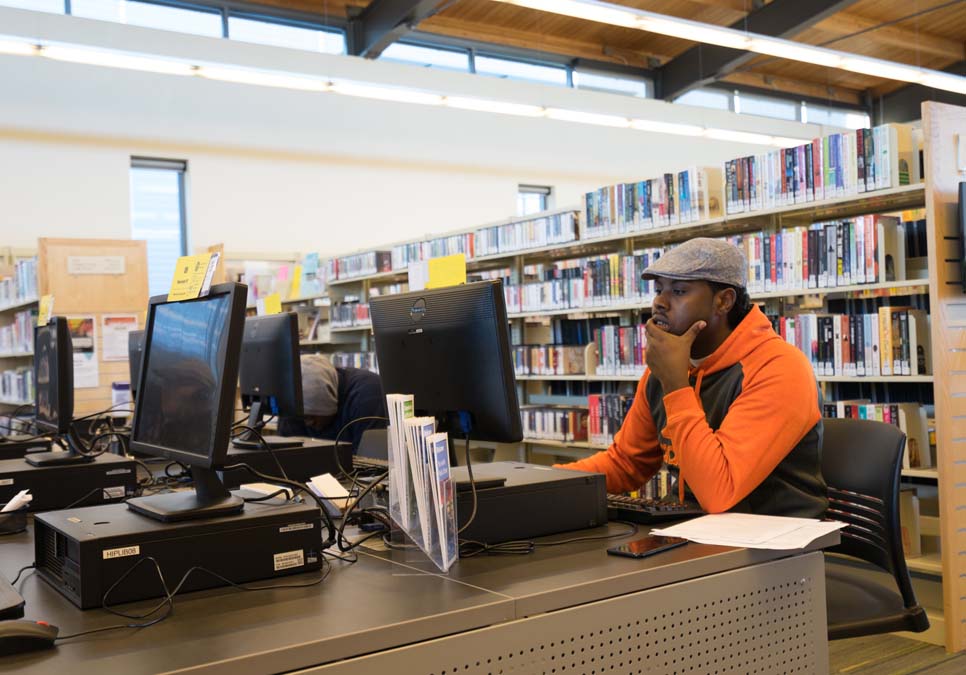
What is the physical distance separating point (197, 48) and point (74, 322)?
3.28 m

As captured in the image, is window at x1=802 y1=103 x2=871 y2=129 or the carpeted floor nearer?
the carpeted floor

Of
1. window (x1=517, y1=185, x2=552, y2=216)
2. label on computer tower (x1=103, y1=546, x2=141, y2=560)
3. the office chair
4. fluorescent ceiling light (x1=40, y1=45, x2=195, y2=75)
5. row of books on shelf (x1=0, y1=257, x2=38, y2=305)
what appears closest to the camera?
label on computer tower (x1=103, y1=546, x2=141, y2=560)

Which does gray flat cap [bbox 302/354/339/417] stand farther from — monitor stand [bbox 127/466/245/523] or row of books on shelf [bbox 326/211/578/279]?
monitor stand [bbox 127/466/245/523]

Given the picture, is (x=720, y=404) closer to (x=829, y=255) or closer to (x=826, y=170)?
(x=829, y=255)

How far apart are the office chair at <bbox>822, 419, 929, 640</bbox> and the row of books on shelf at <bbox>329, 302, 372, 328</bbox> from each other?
4.86 metres

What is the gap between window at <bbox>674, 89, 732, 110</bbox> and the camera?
10883 millimetres

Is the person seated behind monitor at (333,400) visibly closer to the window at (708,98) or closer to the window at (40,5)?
the window at (40,5)

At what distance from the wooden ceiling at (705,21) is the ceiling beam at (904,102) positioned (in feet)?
1.83

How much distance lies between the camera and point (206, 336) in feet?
4.88

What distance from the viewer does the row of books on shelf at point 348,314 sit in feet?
22.2

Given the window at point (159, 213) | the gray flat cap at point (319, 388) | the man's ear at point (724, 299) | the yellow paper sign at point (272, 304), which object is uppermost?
the window at point (159, 213)

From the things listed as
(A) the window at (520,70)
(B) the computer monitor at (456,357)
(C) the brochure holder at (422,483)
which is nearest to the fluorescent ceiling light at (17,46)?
(A) the window at (520,70)

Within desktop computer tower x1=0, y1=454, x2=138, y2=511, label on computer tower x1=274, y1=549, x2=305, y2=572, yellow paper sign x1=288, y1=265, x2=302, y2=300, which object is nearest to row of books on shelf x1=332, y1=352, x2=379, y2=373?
yellow paper sign x1=288, y1=265, x2=302, y2=300

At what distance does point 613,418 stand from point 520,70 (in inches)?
243
